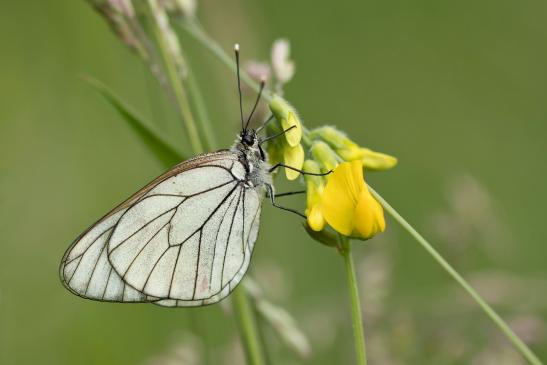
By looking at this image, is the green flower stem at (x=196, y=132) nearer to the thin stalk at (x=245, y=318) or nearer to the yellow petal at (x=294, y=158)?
the thin stalk at (x=245, y=318)

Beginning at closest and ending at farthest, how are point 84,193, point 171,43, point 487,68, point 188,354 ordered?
1. point 171,43
2. point 188,354
3. point 84,193
4. point 487,68

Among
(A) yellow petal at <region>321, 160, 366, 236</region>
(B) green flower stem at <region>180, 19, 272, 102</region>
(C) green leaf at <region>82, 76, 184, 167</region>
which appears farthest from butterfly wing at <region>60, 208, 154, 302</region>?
(A) yellow petal at <region>321, 160, 366, 236</region>

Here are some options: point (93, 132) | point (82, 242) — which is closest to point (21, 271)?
point (93, 132)

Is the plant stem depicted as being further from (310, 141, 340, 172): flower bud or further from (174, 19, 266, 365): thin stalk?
(310, 141, 340, 172): flower bud

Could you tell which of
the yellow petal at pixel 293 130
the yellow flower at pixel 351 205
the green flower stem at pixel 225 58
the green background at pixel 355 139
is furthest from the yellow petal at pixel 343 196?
the green background at pixel 355 139

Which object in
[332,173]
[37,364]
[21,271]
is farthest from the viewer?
[21,271]

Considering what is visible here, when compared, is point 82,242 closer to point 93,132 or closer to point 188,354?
point 188,354

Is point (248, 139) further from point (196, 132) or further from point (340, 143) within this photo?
point (340, 143)

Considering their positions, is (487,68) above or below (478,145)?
above
